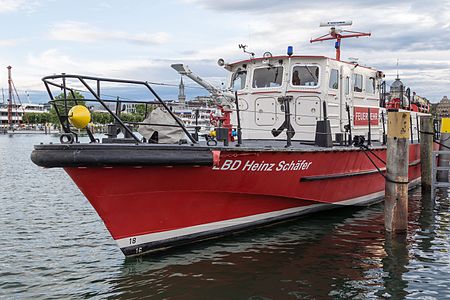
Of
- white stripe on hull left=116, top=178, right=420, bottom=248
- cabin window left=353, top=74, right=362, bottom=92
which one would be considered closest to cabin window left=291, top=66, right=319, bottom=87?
cabin window left=353, top=74, right=362, bottom=92

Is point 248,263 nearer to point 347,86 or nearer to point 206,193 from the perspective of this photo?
point 206,193

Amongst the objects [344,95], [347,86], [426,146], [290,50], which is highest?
[290,50]

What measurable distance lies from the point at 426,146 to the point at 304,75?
5.54 metres

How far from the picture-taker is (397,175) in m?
8.81

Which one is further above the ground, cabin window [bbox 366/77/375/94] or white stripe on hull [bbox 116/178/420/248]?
cabin window [bbox 366/77/375/94]

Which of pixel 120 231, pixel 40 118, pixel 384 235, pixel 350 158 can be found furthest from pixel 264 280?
pixel 40 118

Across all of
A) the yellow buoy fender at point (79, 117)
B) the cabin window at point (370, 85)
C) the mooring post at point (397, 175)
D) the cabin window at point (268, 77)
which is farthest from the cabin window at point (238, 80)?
the yellow buoy fender at point (79, 117)

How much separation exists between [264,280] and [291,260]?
3.33 ft

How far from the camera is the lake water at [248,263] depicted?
6.25 m

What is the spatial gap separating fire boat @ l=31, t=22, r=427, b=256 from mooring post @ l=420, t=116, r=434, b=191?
82.6 inches

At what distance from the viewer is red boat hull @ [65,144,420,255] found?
22.0ft

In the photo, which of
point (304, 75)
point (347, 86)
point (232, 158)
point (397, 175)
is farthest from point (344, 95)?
point (232, 158)

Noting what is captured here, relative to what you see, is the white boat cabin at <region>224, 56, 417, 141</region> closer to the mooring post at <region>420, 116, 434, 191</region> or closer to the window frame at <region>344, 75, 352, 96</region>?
the window frame at <region>344, 75, 352, 96</region>

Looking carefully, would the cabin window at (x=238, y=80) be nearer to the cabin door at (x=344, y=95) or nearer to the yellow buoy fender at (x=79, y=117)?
the cabin door at (x=344, y=95)
